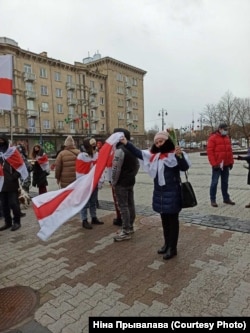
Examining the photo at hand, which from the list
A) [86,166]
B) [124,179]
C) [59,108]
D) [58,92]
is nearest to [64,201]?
[124,179]

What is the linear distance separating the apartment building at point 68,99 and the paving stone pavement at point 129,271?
3269cm

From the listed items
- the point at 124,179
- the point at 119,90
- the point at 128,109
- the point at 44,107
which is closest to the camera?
the point at 124,179

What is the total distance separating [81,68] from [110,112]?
1260 centimetres

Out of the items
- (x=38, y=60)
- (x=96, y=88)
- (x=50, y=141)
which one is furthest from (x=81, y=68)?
(x=50, y=141)

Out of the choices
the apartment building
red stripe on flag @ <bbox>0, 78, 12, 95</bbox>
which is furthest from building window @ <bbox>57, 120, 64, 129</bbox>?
red stripe on flag @ <bbox>0, 78, 12, 95</bbox>

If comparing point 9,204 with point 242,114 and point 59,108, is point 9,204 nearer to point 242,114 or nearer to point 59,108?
point 59,108

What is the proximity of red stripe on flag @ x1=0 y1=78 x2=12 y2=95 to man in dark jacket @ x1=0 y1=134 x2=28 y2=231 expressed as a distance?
3.62 ft

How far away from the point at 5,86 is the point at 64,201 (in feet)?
12.4

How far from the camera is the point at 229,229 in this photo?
532 centimetres

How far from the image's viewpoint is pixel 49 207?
13.3 ft

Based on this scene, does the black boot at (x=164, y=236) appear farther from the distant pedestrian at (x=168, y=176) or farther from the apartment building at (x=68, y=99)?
the apartment building at (x=68, y=99)

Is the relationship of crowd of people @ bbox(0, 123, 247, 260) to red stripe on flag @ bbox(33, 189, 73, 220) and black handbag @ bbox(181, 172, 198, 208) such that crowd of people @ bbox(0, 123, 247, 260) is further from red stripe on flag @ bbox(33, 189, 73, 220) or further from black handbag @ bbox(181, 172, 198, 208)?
red stripe on flag @ bbox(33, 189, 73, 220)

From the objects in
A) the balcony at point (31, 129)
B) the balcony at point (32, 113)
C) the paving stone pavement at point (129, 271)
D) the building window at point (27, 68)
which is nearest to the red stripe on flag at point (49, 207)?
the paving stone pavement at point (129, 271)

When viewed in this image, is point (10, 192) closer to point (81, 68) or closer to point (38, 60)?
point (38, 60)
